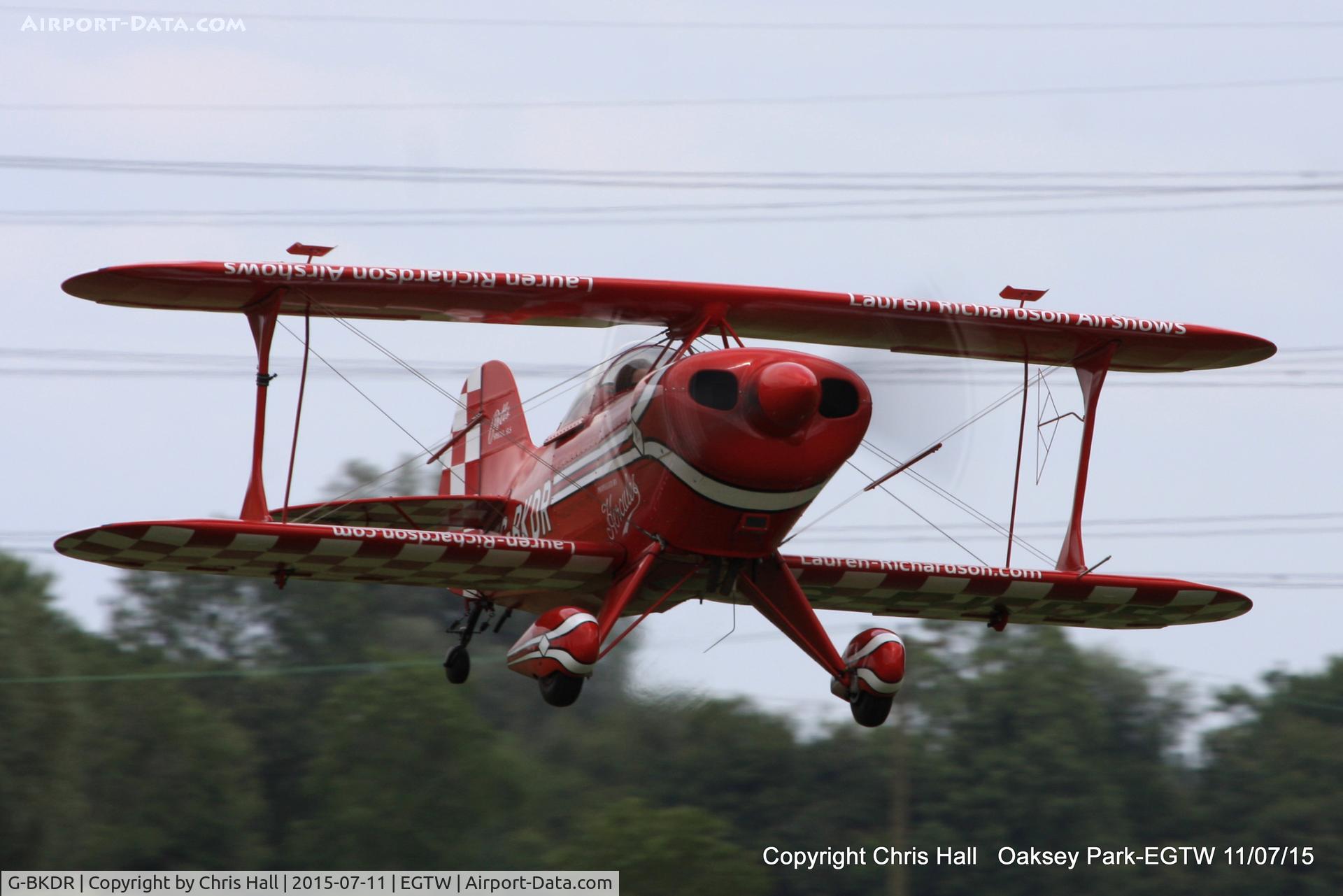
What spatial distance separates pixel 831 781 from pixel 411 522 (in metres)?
33.4

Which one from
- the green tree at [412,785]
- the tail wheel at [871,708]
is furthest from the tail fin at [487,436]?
the green tree at [412,785]

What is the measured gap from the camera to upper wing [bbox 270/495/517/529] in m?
13.1

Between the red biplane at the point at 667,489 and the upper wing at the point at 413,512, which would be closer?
the red biplane at the point at 667,489

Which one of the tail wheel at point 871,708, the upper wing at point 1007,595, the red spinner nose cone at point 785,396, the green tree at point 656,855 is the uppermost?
the red spinner nose cone at point 785,396

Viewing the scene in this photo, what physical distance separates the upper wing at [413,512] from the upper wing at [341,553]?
3.80ft

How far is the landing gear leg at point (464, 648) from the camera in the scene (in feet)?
46.0

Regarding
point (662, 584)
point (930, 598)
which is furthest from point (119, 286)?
point (930, 598)

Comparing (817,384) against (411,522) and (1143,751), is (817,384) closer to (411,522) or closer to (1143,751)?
(411,522)

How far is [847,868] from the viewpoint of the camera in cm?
4388

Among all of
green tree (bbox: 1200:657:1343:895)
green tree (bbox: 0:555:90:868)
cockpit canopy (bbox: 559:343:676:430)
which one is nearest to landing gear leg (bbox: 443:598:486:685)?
cockpit canopy (bbox: 559:343:676:430)

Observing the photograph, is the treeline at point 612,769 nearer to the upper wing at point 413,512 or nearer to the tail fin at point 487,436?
the tail fin at point 487,436

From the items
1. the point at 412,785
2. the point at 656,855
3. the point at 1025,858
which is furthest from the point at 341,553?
the point at 1025,858

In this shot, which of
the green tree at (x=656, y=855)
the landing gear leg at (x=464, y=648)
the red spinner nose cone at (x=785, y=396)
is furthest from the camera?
the green tree at (x=656, y=855)

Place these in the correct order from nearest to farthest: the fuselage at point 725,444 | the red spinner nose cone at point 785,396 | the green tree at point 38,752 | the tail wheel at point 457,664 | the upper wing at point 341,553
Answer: the red spinner nose cone at point 785,396, the fuselage at point 725,444, the upper wing at point 341,553, the tail wheel at point 457,664, the green tree at point 38,752
